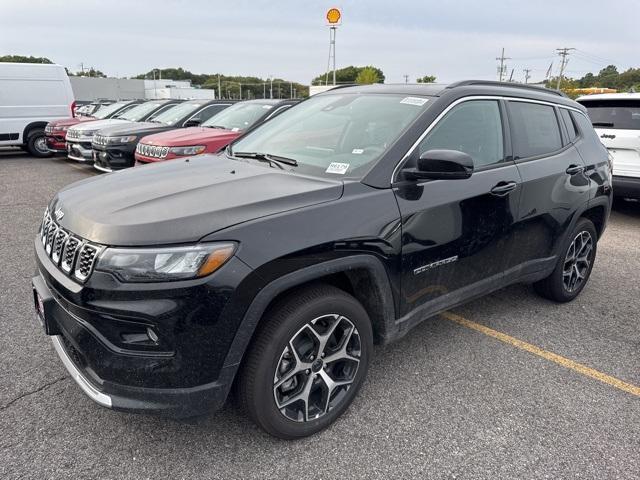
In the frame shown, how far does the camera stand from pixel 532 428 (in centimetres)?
255

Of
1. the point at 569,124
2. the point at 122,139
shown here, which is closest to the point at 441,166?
the point at 569,124

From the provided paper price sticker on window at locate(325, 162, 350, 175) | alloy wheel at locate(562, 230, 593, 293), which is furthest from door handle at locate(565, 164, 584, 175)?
paper price sticker on window at locate(325, 162, 350, 175)

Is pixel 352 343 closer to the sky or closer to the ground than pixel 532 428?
closer to the sky

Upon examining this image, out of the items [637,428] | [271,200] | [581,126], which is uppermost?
[581,126]

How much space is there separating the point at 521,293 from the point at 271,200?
9.93 ft

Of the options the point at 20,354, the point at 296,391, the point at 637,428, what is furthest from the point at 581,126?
the point at 20,354

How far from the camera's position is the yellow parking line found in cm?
297

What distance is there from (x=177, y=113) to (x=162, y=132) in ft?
6.35

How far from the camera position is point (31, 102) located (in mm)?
12883

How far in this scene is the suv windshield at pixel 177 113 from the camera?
10.1 m

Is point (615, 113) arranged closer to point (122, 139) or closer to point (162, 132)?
point (162, 132)

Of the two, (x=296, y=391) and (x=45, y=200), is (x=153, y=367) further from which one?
(x=45, y=200)

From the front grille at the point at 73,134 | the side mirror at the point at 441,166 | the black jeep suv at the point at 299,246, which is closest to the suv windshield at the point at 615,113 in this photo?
the black jeep suv at the point at 299,246

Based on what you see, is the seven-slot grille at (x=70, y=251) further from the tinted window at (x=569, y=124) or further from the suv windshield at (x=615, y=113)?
the suv windshield at (x=615, y=113)
